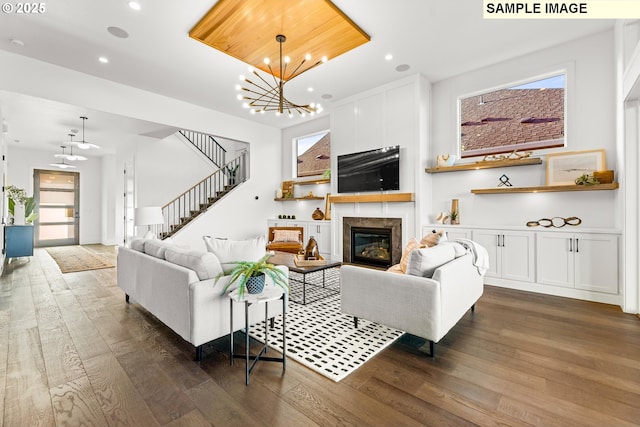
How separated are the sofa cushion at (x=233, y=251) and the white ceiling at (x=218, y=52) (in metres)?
2.65

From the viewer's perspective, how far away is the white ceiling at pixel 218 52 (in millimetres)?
3316

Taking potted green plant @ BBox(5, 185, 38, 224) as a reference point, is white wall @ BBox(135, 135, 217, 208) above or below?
above

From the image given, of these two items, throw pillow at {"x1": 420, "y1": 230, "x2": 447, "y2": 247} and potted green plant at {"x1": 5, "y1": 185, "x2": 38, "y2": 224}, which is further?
potted green plant at {"x1": 5, "y1": 185, "x2": 38, "y2": 224}

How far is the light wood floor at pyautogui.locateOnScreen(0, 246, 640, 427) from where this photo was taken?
65.9 inches

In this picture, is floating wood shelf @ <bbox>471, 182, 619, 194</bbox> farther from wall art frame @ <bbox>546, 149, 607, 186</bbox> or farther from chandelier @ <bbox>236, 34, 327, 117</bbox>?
chandelier @ <bbox>236, 34, 327, 117</bbox>

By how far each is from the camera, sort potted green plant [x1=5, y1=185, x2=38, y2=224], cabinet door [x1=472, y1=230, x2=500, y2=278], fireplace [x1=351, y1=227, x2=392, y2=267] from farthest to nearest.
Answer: potted green plant [x1=5, y1=185, x2=38, y2=224], fireplace [x1=351, y1=227, x2=392, y2=267], cabinet door [x1=472, y1=230, x2=500, y2=278]

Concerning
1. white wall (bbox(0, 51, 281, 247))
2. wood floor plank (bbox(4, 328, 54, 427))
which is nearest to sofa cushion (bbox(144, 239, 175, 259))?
wood floor plank (bbox(4, 328, 54, 427))

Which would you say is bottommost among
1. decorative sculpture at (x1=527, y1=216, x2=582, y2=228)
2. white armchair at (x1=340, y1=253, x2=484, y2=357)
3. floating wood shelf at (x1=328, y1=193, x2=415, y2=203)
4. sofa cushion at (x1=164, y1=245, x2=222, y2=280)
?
white armchair at (x1=340, y1=253, x2=484, y2=357)

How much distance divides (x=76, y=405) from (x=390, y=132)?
5.30m

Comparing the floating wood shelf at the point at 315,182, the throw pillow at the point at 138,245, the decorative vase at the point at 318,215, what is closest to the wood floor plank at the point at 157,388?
the throw pillow at the point at 138,245

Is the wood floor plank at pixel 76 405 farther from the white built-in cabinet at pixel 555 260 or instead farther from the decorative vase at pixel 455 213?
the decorative vase at pixel 455 213

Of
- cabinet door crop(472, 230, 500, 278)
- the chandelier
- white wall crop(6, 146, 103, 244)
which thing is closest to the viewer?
the chandelier

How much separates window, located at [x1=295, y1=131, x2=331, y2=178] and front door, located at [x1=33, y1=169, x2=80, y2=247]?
806 cm

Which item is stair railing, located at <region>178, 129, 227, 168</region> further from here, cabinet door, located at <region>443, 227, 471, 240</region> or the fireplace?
cabinet door, located at <region>443, 227, 471, 240</region>
